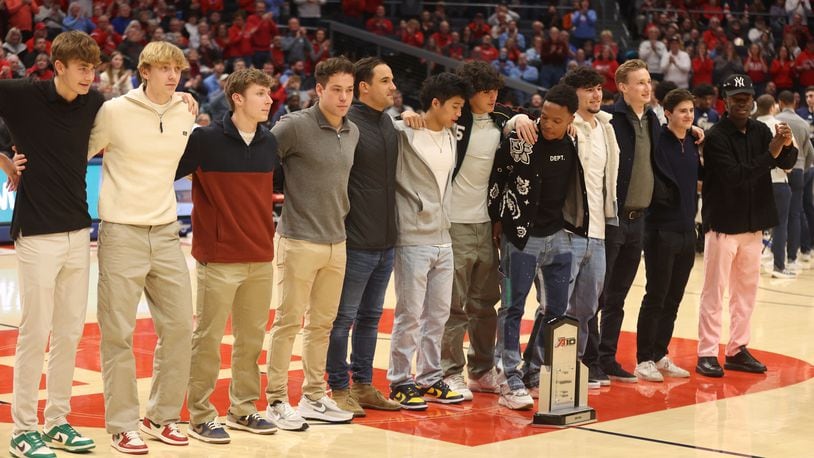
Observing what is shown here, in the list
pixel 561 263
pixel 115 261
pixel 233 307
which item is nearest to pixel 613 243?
pixel 561 263

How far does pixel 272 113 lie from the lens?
Answer: 67.5ft

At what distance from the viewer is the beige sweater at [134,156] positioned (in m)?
6.49

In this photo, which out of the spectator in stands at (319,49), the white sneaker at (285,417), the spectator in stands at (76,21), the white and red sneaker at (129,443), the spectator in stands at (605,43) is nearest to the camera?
the white and red sneaker at (129,443)

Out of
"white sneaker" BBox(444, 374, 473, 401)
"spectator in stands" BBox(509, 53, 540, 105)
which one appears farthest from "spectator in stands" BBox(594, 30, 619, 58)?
"white sneaker" BBox(444, 374, 473, 401)

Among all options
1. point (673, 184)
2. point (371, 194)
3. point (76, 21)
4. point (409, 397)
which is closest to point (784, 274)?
point (673, 184)

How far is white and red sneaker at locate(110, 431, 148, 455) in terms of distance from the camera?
6.46 m

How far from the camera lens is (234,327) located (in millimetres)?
7086

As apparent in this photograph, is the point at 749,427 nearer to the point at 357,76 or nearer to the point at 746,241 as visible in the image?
the point at 746,241

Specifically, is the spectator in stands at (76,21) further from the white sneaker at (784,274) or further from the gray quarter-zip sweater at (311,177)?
the gray quarter-zip sweater at (311,177)

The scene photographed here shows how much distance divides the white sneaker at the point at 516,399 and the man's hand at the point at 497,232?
944mm

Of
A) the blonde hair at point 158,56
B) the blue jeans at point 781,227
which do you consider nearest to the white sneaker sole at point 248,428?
the blonde hair at point 158,56

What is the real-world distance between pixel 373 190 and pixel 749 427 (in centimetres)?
263

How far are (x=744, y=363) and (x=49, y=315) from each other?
17.5 ft

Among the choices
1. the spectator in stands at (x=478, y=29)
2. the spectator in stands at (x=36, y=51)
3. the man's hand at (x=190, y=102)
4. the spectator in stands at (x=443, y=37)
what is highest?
the spectator in stands at (x=478, y=29)
